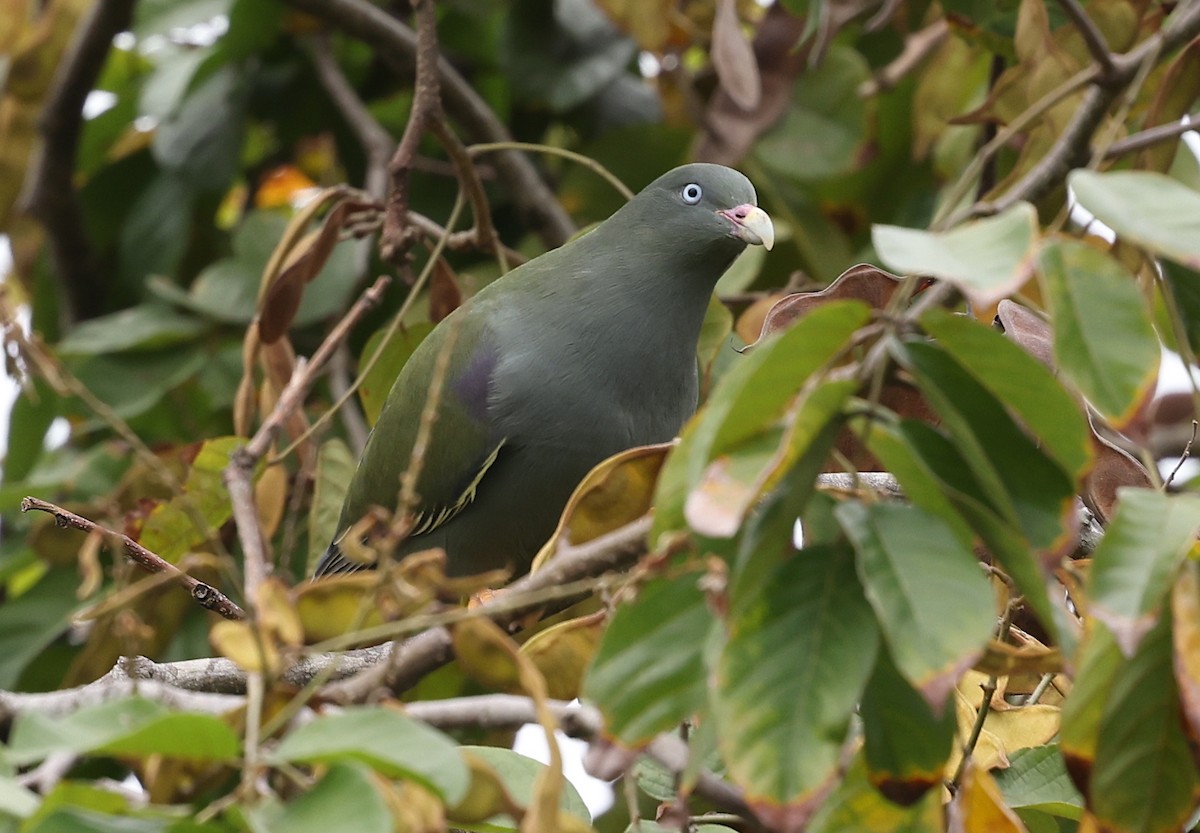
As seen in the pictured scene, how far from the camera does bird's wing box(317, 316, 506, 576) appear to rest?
95.9 inches

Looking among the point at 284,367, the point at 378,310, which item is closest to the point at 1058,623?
the point at 284,367

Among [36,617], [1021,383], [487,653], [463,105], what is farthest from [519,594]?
[36,617]

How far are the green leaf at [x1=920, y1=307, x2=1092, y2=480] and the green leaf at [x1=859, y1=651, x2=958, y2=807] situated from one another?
0.19m

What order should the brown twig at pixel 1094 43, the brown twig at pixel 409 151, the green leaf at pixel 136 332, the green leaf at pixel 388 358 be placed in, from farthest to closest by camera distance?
the green leaf at pixel 136 332
the green leaf at pixel 388 358
the brown twig at pixel 409 151
the brown twig at pixel 1094 43

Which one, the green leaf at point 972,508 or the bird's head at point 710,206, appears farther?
the bird's head at point 710,206

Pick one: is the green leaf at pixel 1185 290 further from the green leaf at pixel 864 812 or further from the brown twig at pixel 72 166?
the brown twig at pixel 72 166

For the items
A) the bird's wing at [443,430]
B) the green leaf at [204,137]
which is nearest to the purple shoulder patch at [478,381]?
the bird's wing at [443,430]

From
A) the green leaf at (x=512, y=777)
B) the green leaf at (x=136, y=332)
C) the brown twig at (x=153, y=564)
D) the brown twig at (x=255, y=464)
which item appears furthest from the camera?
the green leaf at (x=136, y=332)

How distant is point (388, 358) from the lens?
2.59 metres

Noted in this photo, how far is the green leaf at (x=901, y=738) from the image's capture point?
101cm

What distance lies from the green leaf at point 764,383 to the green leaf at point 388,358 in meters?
1.64

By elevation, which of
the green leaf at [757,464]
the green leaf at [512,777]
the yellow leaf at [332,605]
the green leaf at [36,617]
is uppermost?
the green leaf at [757,464]

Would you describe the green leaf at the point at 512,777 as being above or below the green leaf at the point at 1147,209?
below

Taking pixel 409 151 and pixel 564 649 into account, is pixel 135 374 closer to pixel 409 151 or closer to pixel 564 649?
pixel 409 151
